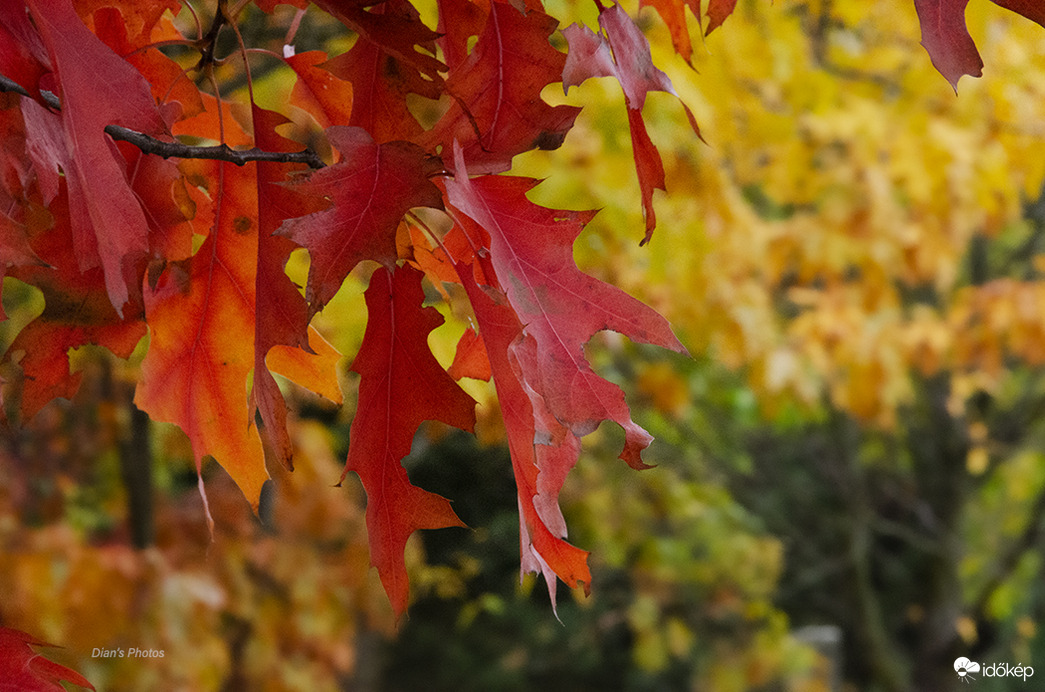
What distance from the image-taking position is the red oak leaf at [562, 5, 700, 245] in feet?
1.24

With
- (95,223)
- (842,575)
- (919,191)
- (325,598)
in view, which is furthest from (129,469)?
(842,575)

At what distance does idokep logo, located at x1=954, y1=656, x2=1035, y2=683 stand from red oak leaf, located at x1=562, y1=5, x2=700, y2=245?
366 centimetres

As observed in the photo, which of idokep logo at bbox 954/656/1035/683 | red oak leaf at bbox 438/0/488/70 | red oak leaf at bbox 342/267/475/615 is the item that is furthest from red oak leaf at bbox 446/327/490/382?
idokep logo at bbox 954/656/1035/683

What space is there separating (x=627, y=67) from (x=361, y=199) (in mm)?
142

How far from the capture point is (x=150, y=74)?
0.55 m

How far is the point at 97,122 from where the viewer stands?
0.36 metres

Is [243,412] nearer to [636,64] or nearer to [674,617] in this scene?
[636,64]

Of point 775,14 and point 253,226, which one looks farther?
point 775,14

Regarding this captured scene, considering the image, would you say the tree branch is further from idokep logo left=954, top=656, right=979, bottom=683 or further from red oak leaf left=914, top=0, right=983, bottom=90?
idokep logo left=954, top=656, right=979, bottom=683

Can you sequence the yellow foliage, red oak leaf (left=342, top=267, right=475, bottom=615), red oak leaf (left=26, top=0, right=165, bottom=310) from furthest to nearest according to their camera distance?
the yellow foliage < red oak leaf (left=342, top=267, right=475, bottom=615) < red oak leaf (left=26, top=0, right=165, bottom=310)

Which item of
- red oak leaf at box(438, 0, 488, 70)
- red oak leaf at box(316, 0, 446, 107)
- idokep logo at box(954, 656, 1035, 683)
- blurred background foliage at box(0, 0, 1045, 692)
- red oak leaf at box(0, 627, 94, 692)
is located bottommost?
idokep logo at box(954, 656, 1035, 683)

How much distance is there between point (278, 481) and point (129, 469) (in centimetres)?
47

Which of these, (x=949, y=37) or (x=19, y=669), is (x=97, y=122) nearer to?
(x=19, y=669)

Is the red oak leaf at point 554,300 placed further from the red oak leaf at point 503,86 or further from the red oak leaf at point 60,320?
the red oak leaf at point 60,320
